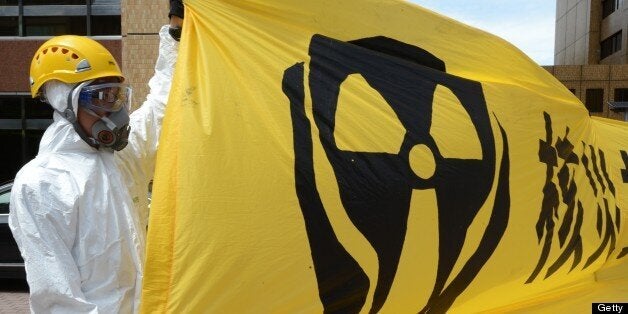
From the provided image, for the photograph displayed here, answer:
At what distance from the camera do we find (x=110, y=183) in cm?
245

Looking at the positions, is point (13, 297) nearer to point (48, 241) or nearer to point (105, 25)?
point (48, 241)

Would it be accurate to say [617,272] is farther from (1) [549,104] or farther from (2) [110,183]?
(2) [110,183]

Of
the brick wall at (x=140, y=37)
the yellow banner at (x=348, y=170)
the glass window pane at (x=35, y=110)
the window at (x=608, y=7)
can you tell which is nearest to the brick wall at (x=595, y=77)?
the window at (x=608, y=7)

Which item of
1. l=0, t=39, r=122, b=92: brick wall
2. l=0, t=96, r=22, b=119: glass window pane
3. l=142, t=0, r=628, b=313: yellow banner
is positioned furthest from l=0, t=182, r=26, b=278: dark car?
l=0, t=96, r=22, b=119: glass window pane

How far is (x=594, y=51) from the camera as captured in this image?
1464 inches

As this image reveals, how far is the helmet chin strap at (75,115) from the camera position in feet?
7.92

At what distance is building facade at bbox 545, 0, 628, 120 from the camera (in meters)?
28.7

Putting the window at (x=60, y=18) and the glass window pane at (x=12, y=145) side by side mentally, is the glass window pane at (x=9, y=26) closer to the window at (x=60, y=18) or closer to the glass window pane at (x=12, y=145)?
the window at (x=60, y=18)

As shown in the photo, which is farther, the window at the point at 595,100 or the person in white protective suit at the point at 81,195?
the window at the point at 595,100

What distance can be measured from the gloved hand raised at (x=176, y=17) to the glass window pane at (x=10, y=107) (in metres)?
14.0

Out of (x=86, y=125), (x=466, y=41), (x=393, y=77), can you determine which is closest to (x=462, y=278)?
(x=393, y=77)

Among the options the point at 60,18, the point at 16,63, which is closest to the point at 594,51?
the point at 60,18

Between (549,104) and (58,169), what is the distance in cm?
198

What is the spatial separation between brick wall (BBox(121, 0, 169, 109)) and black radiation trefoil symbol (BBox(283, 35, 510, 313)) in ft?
34.4
